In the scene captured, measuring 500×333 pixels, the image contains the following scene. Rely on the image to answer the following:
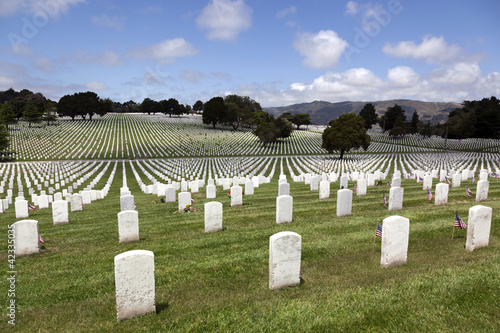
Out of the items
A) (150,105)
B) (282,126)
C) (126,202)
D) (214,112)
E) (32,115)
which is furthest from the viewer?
(150,105)

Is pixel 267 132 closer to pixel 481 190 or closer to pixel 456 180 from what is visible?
pixel 456 180

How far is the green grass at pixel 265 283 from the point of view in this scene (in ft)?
14.8

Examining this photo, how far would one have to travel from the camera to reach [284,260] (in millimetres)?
5707

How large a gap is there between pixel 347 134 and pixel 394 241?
43.3 m

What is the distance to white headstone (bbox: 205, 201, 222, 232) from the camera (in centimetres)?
945

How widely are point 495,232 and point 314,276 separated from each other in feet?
19.2

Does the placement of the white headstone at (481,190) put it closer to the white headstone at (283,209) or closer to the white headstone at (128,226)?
the white headstone at (283,209)

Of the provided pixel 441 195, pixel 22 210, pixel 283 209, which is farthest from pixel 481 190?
pixel 22 210

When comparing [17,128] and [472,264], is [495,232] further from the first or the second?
[17,128]

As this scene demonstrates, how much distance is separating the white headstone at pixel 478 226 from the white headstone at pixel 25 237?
11.0 meters

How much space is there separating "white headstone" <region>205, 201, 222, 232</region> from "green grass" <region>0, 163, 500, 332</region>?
15.4 inches

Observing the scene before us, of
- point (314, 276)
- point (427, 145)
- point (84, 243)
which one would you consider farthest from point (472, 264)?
point (427, 145)

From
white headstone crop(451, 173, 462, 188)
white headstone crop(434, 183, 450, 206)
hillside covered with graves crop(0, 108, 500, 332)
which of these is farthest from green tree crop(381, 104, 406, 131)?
white headstone crop(434, 183, 450, 206)

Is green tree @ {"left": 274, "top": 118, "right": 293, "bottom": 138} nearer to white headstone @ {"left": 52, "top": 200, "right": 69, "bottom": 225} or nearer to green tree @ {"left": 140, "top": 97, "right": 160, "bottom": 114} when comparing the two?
white headstone @ {"left": 52, "top": 200, "right": 69, "bottom": 225}
